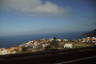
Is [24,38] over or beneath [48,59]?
over

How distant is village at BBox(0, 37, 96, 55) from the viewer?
177 inches

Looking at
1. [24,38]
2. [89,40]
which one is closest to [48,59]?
[24,38]

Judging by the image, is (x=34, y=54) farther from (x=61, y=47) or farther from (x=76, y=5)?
(x=76, y=5)

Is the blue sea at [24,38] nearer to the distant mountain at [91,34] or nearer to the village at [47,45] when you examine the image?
the village at [47,45]

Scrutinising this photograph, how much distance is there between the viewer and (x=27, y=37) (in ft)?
16.8

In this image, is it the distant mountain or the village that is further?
the distant mountain

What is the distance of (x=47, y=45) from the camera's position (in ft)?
16.8

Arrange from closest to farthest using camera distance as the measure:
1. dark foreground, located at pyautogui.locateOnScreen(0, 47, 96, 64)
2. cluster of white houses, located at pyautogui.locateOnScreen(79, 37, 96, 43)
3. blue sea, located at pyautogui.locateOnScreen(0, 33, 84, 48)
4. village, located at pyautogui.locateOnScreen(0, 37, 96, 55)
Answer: dark foreground, located at pyautogui.locateOnScreen(0, 47, 96, 64), village, located at pyautogui.locateOnScreen(0, 37, 96, 55), blue sea, located at pyautogui.locateOnScreen(0, 33, 84, 48), cluster of white houses, located at pyautogui.locateOnScreen(79, 37, 96, 43)

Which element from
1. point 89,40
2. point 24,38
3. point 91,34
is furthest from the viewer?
point 91,34

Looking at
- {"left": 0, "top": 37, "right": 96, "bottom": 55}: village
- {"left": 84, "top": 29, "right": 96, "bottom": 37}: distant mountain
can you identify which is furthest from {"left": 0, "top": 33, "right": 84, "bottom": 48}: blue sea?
{"left": 84, "top": 29, "right": 96, "bottom": 37}: distant mountain

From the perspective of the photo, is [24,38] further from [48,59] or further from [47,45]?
[48,59]

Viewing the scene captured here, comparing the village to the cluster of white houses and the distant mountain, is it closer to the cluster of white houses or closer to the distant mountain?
the cluster of white houses

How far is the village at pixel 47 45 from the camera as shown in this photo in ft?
14.8

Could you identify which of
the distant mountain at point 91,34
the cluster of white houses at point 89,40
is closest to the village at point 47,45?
A: the cluster of white houses at point 89,40
